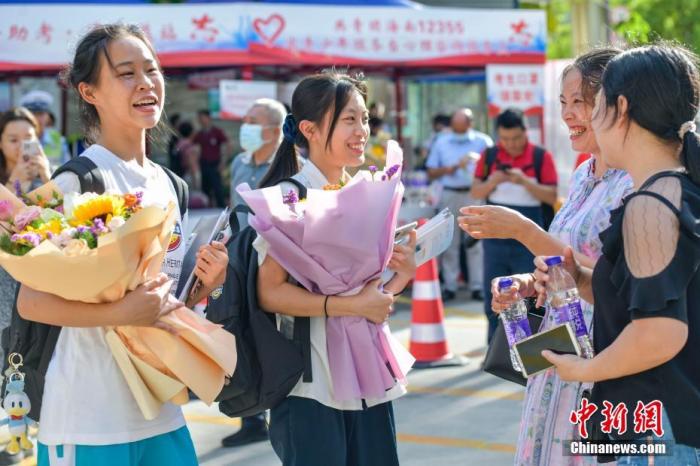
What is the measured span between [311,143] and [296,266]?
0.65m

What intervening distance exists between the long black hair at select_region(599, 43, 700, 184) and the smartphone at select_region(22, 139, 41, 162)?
4.88 metres

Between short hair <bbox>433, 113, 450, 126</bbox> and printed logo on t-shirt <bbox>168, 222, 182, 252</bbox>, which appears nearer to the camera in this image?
printed logo on t-shirt <bbox>168, 222, 182, 252</bbox>

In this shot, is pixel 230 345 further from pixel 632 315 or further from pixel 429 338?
pixel 429 338

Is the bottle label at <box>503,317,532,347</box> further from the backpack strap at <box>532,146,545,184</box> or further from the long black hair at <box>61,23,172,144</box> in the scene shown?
the backpack strap at <box>532,146,545,184</box>

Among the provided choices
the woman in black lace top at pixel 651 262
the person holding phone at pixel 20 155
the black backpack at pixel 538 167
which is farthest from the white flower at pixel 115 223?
the black backpack at pixel 538 167

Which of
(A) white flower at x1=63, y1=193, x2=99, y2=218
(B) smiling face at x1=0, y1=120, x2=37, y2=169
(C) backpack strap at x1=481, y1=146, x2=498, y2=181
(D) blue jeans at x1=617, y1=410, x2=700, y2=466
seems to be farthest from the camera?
(C) backpack strap at x1=481, y1=146, x2=498, y2=181

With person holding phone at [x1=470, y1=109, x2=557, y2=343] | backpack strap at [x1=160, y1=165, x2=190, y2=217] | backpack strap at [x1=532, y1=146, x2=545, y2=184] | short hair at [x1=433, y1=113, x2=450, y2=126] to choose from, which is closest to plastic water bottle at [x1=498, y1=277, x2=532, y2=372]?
backpack strap at [x1=160, y1=165, x2=190, y2=217]

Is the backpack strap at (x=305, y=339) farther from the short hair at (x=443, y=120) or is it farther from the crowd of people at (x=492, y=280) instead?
the short hair at (x=443, y=120)

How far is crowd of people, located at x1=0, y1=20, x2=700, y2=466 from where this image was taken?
2660 mm

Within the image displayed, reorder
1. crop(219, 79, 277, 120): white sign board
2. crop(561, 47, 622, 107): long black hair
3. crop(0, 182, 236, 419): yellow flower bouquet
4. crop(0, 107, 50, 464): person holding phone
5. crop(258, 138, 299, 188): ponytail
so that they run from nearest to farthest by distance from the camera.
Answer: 1. crop(0, 182, 236, 419): yellow flower bouquet
2. crop(561, 47, 622, 107): long black hair
3. crop(258, 138, 299, 188): ponytail
4. crop(0, 107, 50, 464): person holding phone
5. crop(219, 79, 277, 120): white sign board

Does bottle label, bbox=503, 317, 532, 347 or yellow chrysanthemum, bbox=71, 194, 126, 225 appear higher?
yellow chrysanthemum, bbox=71, 194, 126, 225

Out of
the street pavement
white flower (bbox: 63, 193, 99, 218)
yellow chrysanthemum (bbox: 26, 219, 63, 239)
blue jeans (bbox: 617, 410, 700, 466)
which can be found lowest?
the street pavement

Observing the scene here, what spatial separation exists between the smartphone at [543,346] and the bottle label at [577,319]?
1.5 inches

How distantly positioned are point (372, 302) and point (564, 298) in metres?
0.85
